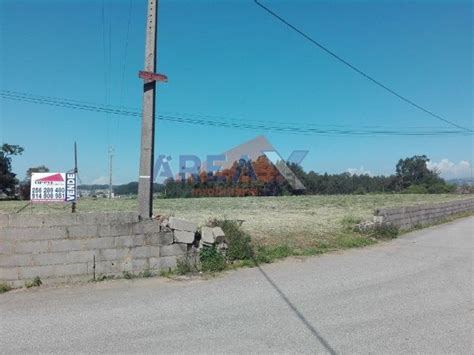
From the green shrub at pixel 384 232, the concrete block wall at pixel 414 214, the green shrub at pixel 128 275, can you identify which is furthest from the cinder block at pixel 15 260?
the concrete block wall at pixel 414 214

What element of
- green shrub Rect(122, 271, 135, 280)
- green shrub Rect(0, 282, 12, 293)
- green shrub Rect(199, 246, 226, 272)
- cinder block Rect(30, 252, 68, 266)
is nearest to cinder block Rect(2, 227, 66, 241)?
cinder block Rect(30, 252, 68, 266)

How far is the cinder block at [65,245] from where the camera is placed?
6.58 meters

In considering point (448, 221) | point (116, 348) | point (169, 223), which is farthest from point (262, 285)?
point (448, 221)

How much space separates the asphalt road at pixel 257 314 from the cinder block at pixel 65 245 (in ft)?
2.11

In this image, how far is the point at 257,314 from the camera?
5172mm

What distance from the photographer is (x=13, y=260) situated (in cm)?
636

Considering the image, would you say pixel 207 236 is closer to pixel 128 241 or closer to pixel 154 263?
pixel 154 263

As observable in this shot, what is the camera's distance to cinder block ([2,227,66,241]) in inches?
251

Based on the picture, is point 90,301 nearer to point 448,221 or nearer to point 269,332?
point 269,332

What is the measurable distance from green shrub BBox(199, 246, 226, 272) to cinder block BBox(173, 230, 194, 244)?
1.18 feet

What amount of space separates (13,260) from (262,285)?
3971 mm

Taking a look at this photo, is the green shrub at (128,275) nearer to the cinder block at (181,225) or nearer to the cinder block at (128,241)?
the cinder block at (128,241)

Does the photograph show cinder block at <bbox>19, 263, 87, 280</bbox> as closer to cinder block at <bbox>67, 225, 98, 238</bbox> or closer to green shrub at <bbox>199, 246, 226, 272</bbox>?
cinder block at <bbox>67, 225, 98, 238</bbox>

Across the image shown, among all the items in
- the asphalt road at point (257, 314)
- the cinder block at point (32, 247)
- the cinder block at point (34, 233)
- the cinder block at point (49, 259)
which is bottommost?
the asphalt road at point (257, 314)
